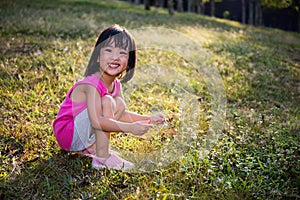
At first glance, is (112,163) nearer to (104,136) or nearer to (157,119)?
(104,136)

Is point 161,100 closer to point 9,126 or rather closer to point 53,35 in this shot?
point 9,126

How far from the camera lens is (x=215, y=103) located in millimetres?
4559

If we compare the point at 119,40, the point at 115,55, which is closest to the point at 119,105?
the point at 115,55

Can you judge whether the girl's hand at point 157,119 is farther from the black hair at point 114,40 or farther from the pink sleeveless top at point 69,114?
the black hair at point 114,40

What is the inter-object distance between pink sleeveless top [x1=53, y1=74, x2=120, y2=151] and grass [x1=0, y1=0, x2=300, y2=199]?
160mm

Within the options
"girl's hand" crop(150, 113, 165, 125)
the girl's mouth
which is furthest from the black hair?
"girl's hand" crop(150, 113, 165, 125)

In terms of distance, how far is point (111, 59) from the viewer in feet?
10.0

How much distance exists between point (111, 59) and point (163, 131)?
0.99 metres

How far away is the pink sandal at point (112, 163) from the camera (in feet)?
9.34

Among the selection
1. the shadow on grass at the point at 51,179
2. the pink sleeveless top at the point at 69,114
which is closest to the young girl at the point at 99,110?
the pink sleeveless top at the point at 69,114

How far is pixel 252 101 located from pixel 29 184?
3343mm

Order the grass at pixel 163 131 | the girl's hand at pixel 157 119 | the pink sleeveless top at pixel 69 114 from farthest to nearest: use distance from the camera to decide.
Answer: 1. the girl's hand at pixel 157 119
2. the pink sleeveless top at pixel 69 114
3. the grass at pixel 163 131

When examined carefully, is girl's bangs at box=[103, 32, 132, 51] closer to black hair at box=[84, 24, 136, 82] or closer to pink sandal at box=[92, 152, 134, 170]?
black hair at box=[84, 24, 136, 82]

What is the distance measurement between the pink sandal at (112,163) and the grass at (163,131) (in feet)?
0.19
